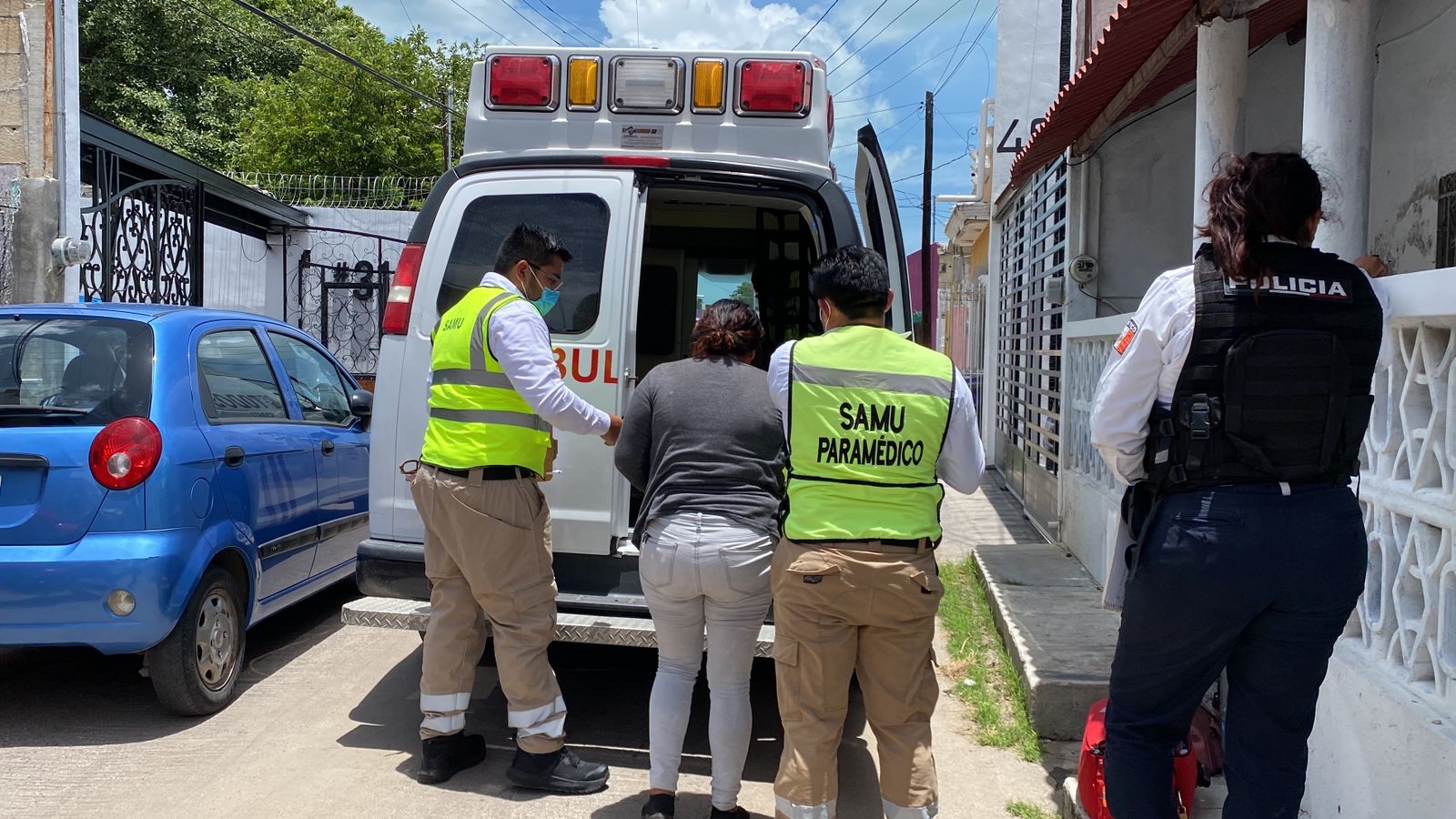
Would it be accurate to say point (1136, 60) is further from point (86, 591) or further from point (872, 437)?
point (86, 591)

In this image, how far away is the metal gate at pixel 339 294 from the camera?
1616 cm

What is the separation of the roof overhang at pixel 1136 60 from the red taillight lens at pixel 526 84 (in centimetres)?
239

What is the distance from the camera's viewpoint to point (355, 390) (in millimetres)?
6020

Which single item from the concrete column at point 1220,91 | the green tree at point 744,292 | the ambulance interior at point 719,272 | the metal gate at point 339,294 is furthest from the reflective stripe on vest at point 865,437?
the metal gate at point 339,294

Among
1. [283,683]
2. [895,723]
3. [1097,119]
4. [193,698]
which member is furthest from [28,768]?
[1097,119]

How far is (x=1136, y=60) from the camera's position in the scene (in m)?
5.39

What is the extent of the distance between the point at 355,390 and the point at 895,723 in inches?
157

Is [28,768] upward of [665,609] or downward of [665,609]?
downward

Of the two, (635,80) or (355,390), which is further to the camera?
(355,390)

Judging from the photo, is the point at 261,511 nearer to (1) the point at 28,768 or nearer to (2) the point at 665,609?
(1) the point at 28,768

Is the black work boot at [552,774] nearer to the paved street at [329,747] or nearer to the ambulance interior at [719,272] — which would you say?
the paved street at [329,747]

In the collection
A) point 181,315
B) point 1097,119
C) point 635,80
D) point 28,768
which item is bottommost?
point 28,768

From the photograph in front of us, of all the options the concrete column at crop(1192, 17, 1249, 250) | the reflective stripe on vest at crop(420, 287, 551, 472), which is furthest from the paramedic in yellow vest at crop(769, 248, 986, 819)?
the concrete column at crop(1192, 17, 1249, 250)

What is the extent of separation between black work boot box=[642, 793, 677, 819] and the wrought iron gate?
364 inches
